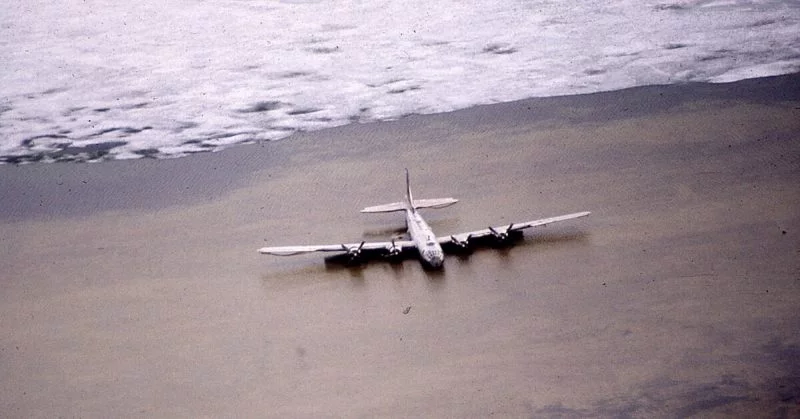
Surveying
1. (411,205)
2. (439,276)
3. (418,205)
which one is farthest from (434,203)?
(439,276)

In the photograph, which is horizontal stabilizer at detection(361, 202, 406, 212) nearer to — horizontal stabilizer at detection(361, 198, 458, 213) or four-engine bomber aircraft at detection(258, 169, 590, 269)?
horizontal stabilizer at detection(361, 198, 458, 213)

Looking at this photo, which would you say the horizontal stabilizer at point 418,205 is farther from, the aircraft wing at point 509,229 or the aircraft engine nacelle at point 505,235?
the aircraft engine nacelle at point 505,235

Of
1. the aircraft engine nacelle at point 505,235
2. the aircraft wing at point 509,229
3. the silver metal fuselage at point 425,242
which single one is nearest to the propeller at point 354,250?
the silver metal fuselage at point 425,242

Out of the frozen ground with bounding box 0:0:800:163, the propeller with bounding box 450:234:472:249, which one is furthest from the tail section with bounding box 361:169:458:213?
the frozen ground with bounding box 0:0:800:163

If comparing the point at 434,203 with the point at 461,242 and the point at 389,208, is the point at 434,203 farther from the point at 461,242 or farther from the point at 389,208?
the point at 461,242

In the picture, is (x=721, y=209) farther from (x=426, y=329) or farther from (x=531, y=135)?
(x=426, y=329)

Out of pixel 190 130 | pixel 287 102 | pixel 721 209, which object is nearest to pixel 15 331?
pixel 190 130
